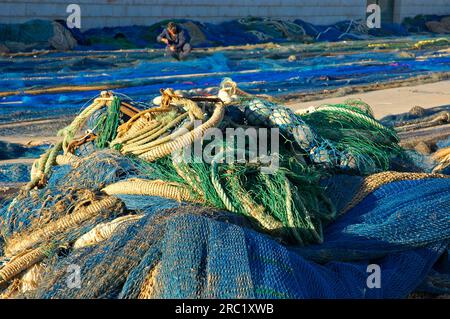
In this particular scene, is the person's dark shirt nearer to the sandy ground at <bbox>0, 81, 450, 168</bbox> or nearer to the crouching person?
the crouching person

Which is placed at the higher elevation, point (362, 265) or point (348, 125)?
point (348, 125)

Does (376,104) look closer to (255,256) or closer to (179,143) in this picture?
(179,143)


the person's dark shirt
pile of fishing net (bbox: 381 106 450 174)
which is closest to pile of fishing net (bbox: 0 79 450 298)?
pile of fishing net (bbox: 381 106 450 174)

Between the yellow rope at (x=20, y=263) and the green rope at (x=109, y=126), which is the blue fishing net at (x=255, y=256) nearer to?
the yellow rope at (x=20, y=263)

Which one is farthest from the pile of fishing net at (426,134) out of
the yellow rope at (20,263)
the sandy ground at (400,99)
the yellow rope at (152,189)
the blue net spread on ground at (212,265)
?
the yellow rope at (20,263)

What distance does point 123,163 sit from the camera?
14.6ft

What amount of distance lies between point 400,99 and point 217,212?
284 inches

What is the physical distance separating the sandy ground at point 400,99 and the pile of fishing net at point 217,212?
443 centimetres

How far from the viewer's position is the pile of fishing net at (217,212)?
3.26m

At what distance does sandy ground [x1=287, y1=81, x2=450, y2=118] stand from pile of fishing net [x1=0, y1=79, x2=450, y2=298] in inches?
174

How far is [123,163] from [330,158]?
1.25 meters

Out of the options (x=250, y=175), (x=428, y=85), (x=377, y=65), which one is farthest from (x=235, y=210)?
(x=377, y=65)

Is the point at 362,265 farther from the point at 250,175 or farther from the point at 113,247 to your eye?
the point at 113,247

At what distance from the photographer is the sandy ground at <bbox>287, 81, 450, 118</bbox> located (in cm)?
962
